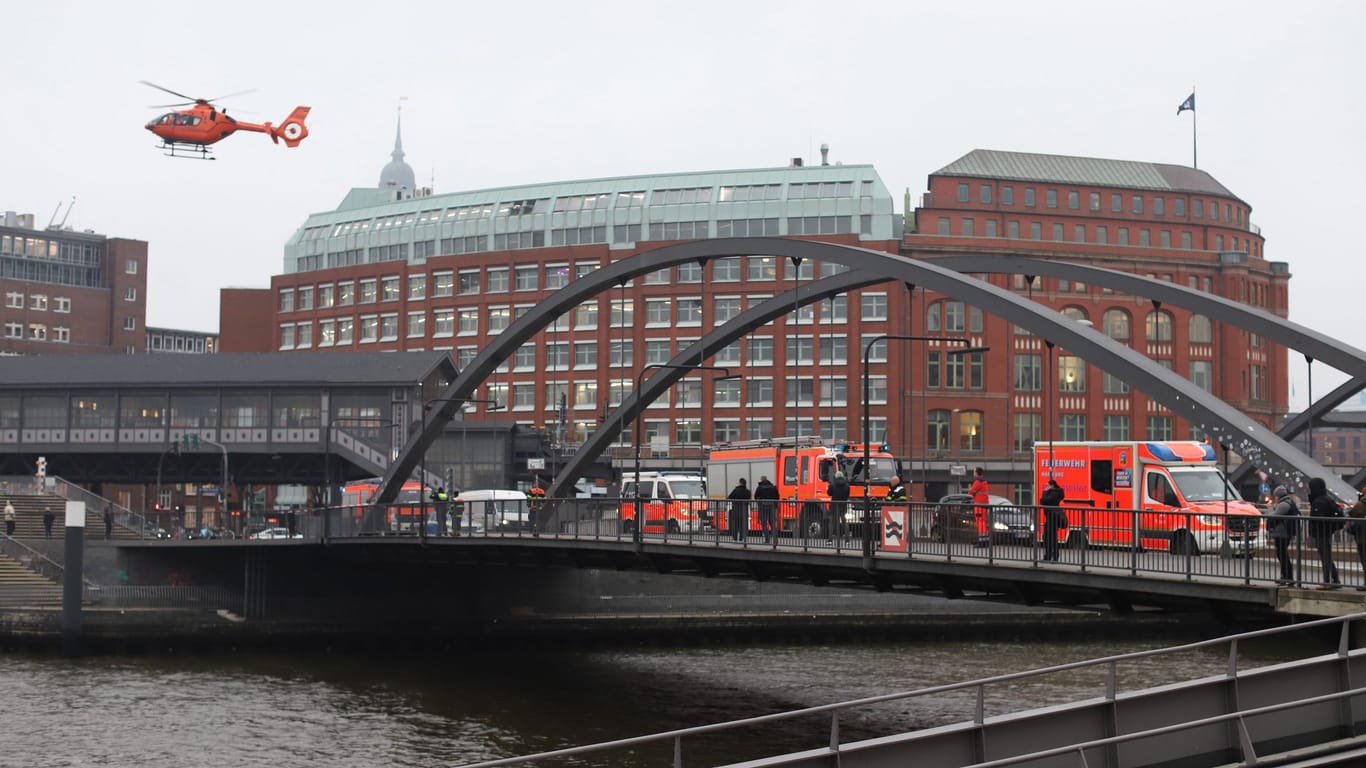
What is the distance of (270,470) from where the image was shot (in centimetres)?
8500

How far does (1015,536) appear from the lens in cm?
2577

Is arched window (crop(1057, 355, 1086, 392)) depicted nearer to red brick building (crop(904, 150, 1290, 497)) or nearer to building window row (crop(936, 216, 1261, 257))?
red brick building (crop(904, 150, 1290, 497))

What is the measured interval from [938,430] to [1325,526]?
71.2m

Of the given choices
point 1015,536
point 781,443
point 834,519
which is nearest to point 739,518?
point 834,519

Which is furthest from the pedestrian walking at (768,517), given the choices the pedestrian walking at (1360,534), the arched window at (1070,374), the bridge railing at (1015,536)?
the arched window at (1070,374)

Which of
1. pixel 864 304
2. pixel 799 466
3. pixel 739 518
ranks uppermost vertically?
pixel 864 304

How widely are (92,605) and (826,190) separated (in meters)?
56.8

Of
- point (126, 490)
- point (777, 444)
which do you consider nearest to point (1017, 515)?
point (777, 444)

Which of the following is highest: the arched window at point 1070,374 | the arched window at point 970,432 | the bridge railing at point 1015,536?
the arched window at point 1070,374

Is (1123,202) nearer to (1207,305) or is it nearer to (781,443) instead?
(781,443)

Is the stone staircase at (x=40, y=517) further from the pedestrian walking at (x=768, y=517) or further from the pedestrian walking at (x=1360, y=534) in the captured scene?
the pedestrian walking at (x=1360, y=534)

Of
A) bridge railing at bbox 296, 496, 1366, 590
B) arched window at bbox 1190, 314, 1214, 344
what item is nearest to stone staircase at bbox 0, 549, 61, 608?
bridge railing at bbox 296, 496, 1366, 590

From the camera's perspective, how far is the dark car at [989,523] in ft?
84.4

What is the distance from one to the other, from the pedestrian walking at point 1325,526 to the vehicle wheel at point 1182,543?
1.77 metres
